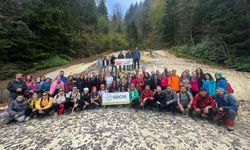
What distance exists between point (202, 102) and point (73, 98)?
19.7 feet

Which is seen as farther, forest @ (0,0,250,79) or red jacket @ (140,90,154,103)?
forest @ (0,0,250,79)

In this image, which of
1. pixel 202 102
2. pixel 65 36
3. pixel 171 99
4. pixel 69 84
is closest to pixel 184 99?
pixel 171 99

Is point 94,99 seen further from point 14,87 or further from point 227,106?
point 227,106

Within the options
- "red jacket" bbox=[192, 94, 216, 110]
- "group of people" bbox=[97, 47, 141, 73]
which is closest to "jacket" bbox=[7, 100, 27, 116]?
"red jacket" bbox=[192, 94, 216, 110]

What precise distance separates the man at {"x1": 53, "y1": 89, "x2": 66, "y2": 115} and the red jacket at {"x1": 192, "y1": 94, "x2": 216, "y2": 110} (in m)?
6.06

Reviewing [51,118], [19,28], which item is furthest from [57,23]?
[51,118]

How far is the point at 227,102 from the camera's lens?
10.8 m

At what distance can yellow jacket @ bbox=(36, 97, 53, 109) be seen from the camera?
12.2 metres

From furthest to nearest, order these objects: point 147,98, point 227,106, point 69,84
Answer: point 69,84 → point 147,98 → point 227,106

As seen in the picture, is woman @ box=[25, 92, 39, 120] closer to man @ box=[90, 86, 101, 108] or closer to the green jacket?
man @ box=[90, 86, 101, 108]

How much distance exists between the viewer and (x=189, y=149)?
8398mm

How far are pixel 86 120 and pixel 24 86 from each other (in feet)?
14.6

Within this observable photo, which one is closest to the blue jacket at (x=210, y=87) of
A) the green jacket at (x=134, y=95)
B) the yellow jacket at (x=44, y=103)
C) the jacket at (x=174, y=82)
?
the jacket at (x=174, y=82)

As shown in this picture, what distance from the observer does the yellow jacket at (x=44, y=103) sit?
12.2m
